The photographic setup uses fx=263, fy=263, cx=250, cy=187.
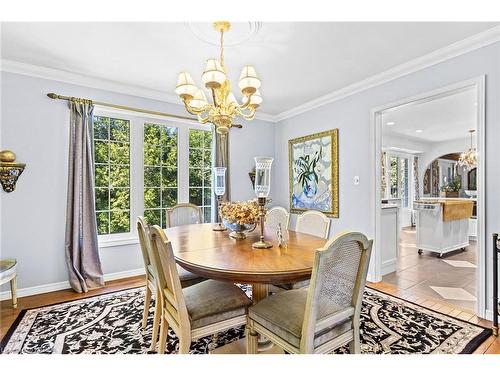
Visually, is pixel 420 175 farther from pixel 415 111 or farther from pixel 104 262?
pixel 104 262

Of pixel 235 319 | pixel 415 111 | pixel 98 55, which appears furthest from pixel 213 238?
pixel 415 111

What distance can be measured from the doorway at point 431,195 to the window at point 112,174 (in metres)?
3.20

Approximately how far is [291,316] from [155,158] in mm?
2982

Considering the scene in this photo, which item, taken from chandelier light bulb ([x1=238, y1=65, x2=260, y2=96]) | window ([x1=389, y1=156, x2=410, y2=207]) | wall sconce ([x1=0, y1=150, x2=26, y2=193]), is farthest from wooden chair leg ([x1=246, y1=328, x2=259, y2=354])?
window ([x1=389, y1=156, x2=410, y2=207])

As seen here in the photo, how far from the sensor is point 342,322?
55.5 inches

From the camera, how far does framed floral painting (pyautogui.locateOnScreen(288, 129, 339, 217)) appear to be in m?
3.78

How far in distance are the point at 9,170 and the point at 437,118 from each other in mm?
6433

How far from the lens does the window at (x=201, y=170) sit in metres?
4.01

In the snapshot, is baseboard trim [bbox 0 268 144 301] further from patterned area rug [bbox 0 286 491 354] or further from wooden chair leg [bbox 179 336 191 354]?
wooden chair leg [bbox 179 336 191 354]

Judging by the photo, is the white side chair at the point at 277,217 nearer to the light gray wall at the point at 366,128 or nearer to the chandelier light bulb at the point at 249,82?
the light gray wall at the point at 366,128

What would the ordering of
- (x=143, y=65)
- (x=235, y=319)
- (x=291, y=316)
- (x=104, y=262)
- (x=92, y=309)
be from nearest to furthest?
(x=291, y=316), (x=235, y=319), (x=92, y=309), (x=143, y=65), (x=104, y=262)

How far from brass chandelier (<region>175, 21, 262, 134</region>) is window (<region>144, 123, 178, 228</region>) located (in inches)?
63.3

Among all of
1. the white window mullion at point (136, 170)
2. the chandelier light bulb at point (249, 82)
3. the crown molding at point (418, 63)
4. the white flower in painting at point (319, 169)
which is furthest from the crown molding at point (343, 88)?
the chandelier light bulb at point (249, 82)

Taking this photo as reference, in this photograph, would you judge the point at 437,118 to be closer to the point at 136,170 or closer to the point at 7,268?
the point at 136,170
